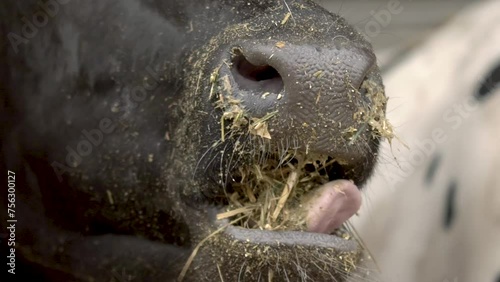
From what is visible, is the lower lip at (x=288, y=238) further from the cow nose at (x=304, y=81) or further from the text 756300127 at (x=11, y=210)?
the text 756300127 at (x=11, y=210)

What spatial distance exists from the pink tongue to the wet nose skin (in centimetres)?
9

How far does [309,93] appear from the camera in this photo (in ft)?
4.33

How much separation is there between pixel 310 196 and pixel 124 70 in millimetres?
483

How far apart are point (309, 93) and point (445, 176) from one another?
4.93 ft

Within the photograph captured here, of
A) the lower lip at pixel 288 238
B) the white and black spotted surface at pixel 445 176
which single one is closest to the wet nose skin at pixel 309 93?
the lower lip at pixel 288 238

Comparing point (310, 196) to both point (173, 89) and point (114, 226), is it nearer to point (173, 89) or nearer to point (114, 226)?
point (173, 89)

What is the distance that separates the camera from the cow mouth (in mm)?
1397

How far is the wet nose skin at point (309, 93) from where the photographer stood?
4.33 feet

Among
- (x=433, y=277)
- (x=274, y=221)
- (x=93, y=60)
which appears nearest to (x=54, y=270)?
(x=93, y=60)

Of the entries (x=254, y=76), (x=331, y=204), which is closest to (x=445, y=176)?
(x=331, y=204)

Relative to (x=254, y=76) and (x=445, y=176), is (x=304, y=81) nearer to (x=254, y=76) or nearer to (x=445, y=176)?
(x=254, y=76)

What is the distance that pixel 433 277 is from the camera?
262cm

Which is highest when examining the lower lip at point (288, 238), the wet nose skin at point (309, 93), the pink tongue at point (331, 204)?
the wet nose skin at point (309, 93)

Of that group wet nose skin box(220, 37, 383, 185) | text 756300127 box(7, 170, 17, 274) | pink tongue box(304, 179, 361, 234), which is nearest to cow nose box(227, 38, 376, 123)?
wet nose skin box(220, 37, 383, 185)
